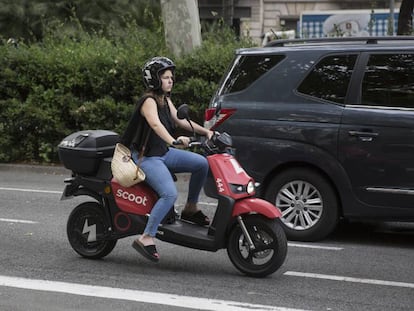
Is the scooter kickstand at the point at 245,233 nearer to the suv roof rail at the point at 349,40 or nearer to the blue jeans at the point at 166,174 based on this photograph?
the blue jeans at the point at 166,174

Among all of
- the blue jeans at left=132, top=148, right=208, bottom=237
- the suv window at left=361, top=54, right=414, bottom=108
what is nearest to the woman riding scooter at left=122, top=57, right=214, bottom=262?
the blue jeans at left=132, top=148, right=208, bottom=237

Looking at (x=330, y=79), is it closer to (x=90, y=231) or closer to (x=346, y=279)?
(x=346, y=279)

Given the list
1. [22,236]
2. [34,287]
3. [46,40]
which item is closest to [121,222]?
[34,287]

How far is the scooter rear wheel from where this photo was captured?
662 cm

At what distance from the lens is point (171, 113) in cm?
639

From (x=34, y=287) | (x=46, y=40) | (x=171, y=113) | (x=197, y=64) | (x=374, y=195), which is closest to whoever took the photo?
(x=34, y=287)

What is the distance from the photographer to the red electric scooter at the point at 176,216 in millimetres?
6020

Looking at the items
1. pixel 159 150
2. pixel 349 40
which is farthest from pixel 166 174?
pixel 349 40

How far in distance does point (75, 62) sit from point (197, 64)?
2.37 metres

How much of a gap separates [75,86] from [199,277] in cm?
858

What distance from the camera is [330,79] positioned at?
762cm

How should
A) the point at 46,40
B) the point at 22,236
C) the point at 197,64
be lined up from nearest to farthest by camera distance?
the point at 22,236
the point at 197,64
the point at 46,40

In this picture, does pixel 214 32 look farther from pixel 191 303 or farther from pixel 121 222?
pixel 191 303

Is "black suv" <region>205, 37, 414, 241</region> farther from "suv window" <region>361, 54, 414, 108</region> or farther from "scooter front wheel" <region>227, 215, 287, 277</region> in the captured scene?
"scooter front wheel" <region>227, 215, 287, 277</region>
